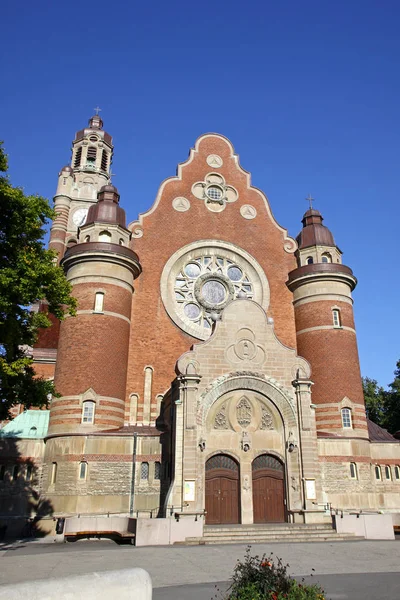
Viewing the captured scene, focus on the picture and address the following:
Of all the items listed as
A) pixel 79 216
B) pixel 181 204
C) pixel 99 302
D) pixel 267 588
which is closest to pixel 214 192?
pixel 181 204

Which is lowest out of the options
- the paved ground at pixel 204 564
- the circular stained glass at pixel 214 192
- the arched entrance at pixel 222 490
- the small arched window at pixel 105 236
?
the paved ground at pixel 204 564

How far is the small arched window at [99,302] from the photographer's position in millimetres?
29422

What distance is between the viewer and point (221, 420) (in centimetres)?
2498

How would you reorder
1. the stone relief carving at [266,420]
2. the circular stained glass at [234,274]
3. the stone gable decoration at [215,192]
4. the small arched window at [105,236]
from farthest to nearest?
1. the stone gable decoration at [215,192]
2. the circular stained glass at [234,274]
3. the small arched window at [105,236]
4. the stone relief carving at [266,420]

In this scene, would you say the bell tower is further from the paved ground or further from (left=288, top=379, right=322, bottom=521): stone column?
the paved ground

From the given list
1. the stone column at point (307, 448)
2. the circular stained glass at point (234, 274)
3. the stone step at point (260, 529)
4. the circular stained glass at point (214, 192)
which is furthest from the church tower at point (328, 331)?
the stone step at point (260, 529)

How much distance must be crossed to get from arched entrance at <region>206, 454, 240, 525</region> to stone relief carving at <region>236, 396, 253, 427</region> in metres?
1.79

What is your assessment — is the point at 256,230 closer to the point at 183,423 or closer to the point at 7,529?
the point at 183,423

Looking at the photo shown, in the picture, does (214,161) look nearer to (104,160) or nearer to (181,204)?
(181,204)

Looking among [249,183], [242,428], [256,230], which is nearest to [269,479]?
[242,428]

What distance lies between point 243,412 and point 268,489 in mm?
3798

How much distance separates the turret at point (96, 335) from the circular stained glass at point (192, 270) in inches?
145

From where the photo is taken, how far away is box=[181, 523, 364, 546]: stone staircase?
20172mm

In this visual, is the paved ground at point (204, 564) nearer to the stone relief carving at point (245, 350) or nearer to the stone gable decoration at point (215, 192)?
the stone relief carving at point (245, 350)
